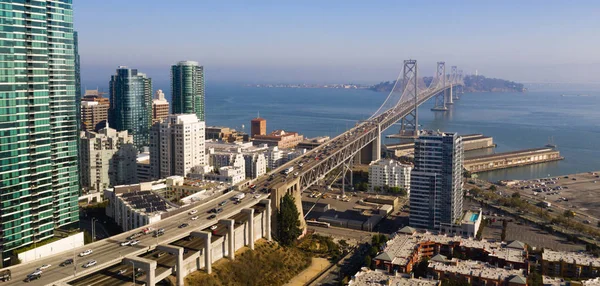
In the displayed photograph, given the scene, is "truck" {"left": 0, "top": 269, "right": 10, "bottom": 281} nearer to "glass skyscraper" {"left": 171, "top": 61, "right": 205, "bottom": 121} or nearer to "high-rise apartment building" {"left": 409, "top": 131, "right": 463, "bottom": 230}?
Result: "high-rise apartment building" {"left": 409, "top": 131, "right": 463, "bottom": 230}

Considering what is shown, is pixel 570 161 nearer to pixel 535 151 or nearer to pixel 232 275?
pixel 535 151

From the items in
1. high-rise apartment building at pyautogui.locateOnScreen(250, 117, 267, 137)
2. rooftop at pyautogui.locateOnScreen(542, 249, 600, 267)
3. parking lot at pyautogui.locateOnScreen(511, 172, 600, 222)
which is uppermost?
high-rise apartment building at pyautogui.locateOnScreen(250, 117, 267, 137)

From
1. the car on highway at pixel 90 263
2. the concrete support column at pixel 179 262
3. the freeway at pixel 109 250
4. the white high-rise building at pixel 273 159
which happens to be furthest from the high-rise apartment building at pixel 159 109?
the car on highway at pixel 90 263

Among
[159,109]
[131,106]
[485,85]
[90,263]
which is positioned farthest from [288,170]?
[485,85]

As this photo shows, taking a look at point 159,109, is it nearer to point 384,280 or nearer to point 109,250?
point 109,250

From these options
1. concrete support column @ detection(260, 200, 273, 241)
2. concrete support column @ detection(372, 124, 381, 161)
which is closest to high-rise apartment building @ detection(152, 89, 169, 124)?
concrete support column @ detection(372, 124, 381, 161)

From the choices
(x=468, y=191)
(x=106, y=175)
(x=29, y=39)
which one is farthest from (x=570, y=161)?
(x=29, y=39)
